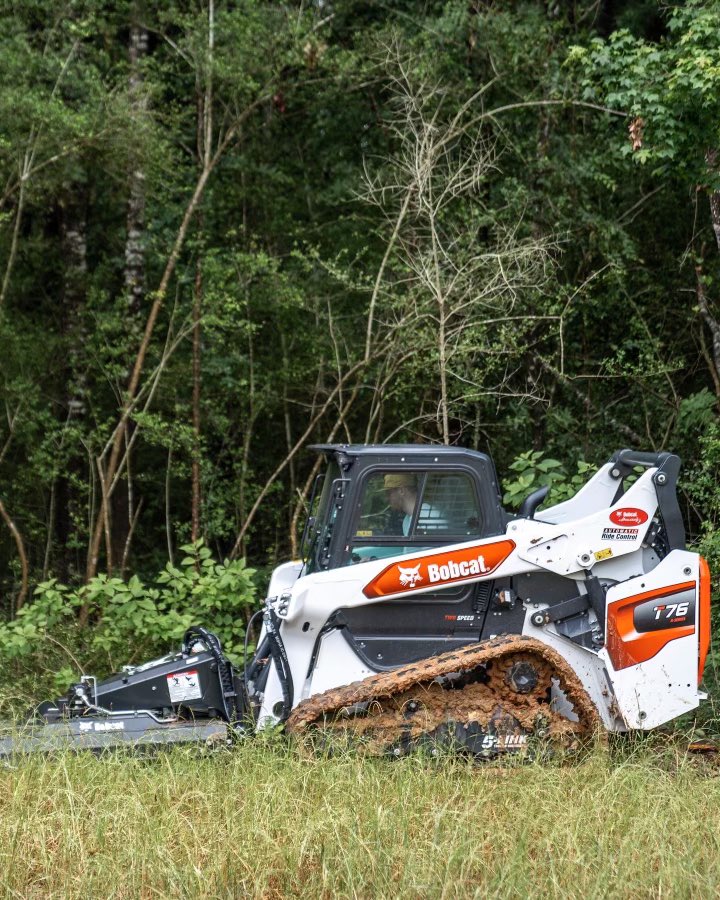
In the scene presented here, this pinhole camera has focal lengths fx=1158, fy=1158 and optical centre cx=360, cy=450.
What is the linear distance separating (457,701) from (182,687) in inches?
61.8

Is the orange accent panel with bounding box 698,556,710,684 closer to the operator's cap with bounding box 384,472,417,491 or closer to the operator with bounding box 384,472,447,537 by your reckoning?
the operator with bounding box 384,472,447,537

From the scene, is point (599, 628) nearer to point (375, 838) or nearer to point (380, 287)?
point (375, 838)

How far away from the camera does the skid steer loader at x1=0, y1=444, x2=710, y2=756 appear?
6.18 metres

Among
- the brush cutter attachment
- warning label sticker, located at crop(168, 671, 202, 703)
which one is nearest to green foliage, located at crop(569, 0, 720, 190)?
the brush cutter attachment

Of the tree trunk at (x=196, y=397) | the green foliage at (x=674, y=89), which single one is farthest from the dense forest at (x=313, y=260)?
the green foliage at (x=674, y=89)

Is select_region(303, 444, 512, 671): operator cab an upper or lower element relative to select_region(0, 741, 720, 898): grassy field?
upper

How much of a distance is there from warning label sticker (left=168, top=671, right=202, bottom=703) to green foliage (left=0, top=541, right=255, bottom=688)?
1.67 meters

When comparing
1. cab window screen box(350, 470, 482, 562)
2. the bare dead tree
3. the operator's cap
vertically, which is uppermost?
the bare dead tree

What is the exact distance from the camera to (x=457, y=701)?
6.18 m

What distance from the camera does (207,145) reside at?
468 inches

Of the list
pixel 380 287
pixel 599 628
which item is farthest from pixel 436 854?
pixel 380 287

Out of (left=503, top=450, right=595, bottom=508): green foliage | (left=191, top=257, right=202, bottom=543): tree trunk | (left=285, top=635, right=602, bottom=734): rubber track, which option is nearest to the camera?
(left=285, top=635, right=602, bottom=734): rubber track

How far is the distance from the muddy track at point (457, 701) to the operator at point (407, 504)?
28.1 inches

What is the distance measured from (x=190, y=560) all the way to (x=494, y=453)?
5263 mm
